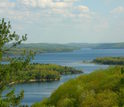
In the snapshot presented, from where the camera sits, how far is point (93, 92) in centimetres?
2230

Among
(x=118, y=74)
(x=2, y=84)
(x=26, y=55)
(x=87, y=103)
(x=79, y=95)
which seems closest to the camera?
(x=2, y=84)

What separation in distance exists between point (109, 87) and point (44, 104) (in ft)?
Result: 15.7

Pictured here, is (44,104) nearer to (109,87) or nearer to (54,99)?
(54,99)

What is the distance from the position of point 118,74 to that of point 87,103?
14.1ft

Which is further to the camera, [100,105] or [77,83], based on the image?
[77,83]

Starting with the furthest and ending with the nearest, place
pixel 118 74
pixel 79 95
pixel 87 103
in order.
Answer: pixel 118 74
pixel 79 95
pixel 87 103

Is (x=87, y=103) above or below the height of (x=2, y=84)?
below

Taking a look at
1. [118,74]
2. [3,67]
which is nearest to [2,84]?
[3,67]

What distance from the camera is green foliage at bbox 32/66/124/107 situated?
21141mm

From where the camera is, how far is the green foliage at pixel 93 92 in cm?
2114

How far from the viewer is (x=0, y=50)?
61.6 ft

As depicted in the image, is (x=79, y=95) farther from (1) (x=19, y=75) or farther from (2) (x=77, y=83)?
(1) (x=19, y=75)

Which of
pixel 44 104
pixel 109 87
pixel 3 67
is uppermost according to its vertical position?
pixel 3 67

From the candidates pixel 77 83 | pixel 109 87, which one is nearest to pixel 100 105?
pixel 109 87
